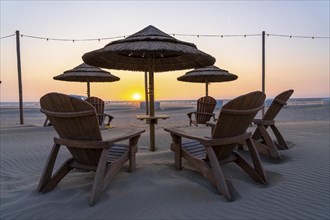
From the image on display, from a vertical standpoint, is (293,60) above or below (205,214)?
above

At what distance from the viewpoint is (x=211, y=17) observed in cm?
977

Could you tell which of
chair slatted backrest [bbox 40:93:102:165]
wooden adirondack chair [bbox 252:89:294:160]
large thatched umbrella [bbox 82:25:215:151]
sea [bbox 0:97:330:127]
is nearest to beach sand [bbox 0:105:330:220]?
wooden adirondack chair [bbox 252:89:294:160]

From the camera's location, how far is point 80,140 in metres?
2.42

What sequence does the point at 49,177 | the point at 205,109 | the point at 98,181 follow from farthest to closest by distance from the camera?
the point at 205,109
the point at 49,177
the point at 98,181

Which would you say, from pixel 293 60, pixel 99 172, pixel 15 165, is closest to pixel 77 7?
pixel 15 165

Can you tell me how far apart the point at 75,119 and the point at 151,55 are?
254cm

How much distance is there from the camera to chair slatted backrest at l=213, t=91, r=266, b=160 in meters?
2.42

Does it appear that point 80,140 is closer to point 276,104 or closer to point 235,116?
point 235,116

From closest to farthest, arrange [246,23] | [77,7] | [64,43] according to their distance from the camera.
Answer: [77,7], [246,23], [64,43]

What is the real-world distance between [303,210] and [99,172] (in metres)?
1.87

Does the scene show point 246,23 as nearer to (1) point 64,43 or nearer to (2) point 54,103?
(1) point 64,43

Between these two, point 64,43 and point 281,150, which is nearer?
point 281,150

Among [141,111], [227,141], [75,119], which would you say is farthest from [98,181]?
[141,111]

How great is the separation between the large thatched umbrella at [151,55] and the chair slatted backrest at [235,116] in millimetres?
1339
